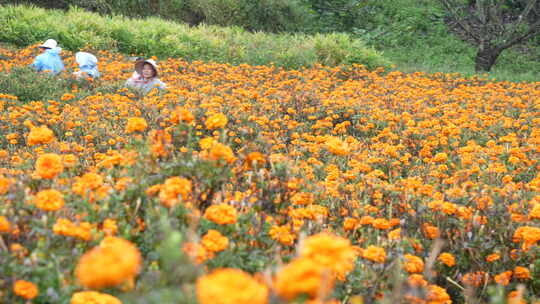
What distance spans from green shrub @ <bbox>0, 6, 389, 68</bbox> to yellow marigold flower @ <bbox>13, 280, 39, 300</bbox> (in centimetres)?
1108

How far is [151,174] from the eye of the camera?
8.23ft

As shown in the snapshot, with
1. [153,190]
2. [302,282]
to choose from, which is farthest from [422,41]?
[302,282]

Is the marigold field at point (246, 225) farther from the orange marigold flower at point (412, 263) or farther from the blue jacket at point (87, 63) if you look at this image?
the blue jacket at point (87, 63)

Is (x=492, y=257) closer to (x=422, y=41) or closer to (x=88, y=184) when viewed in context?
(x=88, y=184)

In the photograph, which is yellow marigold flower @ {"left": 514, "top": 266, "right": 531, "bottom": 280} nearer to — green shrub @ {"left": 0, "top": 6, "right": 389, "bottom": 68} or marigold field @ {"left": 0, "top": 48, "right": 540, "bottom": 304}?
marigold field @ {"left": 0, "top": 48, "right": 540, "bottom": 304}

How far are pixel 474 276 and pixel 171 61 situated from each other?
30.7ft

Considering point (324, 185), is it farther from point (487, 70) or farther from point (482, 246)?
point (487, 70)

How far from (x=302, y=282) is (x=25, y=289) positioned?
3.68 ft

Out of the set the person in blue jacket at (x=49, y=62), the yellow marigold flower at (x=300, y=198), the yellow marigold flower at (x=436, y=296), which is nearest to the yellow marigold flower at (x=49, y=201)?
the yellow marigold flower at (x=300, y=198)

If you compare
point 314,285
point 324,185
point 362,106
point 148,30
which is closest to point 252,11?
point 148,30

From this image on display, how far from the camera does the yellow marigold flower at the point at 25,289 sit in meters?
1.57

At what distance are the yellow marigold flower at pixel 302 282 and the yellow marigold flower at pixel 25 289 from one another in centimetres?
105

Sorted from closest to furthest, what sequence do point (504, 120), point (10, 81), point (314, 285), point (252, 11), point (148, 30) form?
point (314, 285) < point (504, 120) < point (10, 81) < point (148, 30) < point (252, 11)

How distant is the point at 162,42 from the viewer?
42.1 feet
